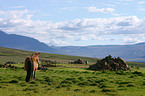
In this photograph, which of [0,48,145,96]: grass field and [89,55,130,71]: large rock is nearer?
[0,48,145,96]: grass field

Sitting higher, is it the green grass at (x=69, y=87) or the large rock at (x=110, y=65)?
the large rock at (x=110, y=65)

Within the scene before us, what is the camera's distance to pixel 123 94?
54.4ft

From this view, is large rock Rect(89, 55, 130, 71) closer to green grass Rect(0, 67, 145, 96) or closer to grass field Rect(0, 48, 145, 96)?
grass field Rect(0, 48, 145, 96)

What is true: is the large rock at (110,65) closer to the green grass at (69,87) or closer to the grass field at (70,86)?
the grass field at (70,86)

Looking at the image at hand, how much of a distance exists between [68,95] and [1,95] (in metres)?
5.00

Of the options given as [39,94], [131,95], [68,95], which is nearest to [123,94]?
[131,95]

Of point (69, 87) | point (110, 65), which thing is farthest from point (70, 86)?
point (110, 65)

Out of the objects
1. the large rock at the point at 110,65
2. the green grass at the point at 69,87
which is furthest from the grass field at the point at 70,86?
the large rock at the point at 110,65

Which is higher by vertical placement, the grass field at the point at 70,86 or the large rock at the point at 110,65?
the large rock at the point at 110,65

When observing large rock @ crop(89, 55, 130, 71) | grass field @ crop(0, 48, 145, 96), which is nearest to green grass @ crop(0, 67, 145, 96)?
grass field @ crop(0, 48, 145, 96)

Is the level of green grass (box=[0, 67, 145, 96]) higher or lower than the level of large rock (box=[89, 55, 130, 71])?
lower

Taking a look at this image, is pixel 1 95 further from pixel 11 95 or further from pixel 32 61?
pixel 32 61

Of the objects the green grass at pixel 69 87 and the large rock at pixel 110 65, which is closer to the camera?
the green grass at pixel 69 87

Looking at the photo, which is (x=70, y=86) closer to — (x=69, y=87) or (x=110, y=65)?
(x=69, y=87)
